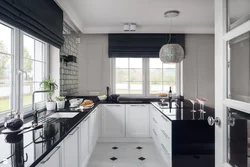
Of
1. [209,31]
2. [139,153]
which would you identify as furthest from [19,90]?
[209,31]

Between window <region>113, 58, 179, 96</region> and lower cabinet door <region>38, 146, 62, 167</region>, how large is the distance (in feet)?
9.58

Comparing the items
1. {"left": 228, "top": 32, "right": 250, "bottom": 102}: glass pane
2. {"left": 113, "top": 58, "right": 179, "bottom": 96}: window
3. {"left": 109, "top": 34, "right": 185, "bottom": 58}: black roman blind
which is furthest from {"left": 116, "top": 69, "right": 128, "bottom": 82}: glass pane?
{"left": 228, "top": 32, "right": 250, "bottom": 102}: glass pane

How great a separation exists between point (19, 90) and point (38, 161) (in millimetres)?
1338

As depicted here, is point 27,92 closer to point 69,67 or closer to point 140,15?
point 69,67

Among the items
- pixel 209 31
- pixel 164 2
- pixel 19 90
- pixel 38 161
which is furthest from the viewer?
pixel 209 31

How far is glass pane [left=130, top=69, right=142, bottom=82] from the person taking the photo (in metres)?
4.35

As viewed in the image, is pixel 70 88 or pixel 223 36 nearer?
pixel 223 36

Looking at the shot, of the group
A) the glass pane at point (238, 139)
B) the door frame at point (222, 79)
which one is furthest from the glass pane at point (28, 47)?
the glass pane at point (238, 139)

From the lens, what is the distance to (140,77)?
4.36 meters

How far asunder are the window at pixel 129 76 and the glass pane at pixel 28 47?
2.15 metres

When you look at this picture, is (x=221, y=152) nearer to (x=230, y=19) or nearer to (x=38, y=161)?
(x=230, y=19)

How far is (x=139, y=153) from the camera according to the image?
324 centimetres

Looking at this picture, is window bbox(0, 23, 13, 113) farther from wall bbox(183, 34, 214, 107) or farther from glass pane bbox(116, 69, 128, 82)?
wall bbox(183, 34, 214, 107)

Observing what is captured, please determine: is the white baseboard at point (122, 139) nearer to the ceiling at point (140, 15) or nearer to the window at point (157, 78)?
the window at point (157, 78)
